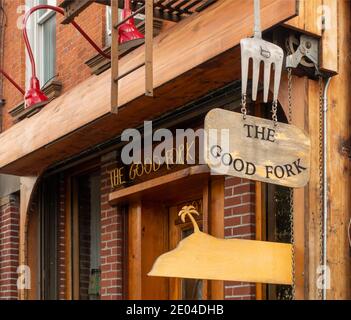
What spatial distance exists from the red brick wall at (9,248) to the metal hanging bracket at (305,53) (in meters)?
5.14

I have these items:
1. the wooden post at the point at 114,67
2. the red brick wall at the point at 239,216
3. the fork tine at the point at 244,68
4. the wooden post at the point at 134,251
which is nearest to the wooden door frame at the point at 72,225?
the wooden post at the point at 134,251

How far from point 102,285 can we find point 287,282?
301cm

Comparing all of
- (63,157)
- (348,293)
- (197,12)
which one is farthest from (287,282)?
(63,157)

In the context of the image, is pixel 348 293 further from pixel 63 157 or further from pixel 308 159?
pixel 63 157

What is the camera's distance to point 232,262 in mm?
4906

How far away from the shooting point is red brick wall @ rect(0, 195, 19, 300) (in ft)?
29.5

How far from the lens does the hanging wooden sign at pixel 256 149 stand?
428 cm

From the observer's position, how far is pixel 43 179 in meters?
8.66

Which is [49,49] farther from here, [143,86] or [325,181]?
[325,181]

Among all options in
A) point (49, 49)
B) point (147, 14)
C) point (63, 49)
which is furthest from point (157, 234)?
point (49, 49)

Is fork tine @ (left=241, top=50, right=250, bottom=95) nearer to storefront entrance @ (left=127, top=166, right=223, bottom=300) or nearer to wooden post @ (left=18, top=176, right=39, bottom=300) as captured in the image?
storefront entrance @ (left=127, top=166, right=223, bottom=300)

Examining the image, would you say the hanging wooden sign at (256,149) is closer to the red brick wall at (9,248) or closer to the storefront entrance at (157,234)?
the storefront entrance at (157,234)

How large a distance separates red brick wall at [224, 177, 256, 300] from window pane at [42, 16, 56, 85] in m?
3.55

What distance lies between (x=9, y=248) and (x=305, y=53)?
5.23 metres
